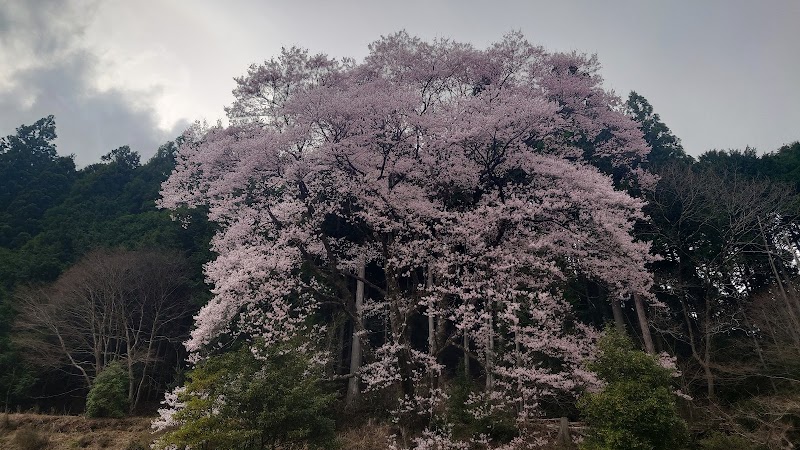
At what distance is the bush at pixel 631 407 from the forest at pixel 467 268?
0.05 m

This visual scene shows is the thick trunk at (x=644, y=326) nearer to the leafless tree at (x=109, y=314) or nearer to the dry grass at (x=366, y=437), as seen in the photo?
the dry grass at (x=366, y=437)

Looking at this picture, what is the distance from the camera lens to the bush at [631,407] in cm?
901

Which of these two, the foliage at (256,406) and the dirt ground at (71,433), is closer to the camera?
the foliage at (256,406)

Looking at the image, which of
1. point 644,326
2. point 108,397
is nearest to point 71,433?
point 108,397

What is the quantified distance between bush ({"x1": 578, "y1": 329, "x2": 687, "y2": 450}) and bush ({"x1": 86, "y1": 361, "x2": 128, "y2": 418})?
18.4m

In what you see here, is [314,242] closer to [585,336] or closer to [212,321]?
[212,321]

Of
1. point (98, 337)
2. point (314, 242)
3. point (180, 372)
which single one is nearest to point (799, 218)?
point (314, 242)

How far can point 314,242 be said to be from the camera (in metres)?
15.2

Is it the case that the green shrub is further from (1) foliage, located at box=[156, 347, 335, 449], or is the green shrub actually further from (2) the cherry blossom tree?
(1) foliage, located at box=[156, 347, 335, 449]

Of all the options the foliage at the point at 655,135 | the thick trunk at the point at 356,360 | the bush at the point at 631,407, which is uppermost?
the foliage at the point at 655,135

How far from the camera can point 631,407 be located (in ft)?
29.9

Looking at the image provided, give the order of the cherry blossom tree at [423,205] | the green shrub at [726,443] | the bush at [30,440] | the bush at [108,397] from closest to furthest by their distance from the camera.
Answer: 1. the green shrub at [726,443]
2. the cherry blossom tree at [423,205]
3. the bush at [30,440]
4. the bush at [108,397]

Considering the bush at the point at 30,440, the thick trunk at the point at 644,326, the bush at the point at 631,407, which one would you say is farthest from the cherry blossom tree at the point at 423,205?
the bush at the point at 30,440

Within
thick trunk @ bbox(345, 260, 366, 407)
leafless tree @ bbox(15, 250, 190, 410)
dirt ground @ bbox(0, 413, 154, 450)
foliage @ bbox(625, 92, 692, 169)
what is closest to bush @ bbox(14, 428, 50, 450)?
dirt ground @ bbox(0, 413, 154, 450)
